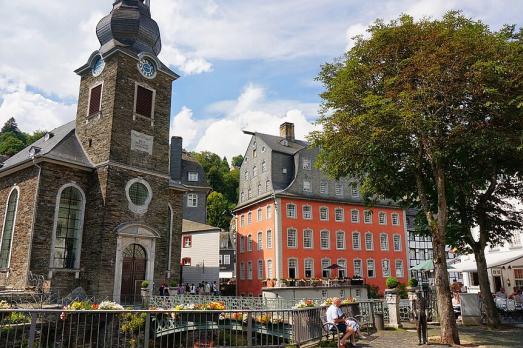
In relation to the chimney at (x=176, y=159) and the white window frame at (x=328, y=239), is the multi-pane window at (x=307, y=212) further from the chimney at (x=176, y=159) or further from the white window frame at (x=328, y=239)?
the chimney at (x=176, y=159)

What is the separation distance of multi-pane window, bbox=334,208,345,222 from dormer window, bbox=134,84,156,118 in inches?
909

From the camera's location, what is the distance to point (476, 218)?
19453 millimetres

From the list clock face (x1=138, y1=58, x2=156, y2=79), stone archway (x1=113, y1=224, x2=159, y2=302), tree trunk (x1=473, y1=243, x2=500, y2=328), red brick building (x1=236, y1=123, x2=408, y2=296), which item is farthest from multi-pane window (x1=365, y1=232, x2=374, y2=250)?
clock face (x1=138, y1=58, x2=156, y2=79)

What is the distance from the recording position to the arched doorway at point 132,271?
23.6m

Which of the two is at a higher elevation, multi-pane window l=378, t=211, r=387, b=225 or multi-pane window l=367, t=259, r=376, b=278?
multi-pane window l=378, t=211, r=387, b=225

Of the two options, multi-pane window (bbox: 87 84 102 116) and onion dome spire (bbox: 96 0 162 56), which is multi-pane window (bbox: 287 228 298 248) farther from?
multi-pane window (bbox: 87 84 102 116)

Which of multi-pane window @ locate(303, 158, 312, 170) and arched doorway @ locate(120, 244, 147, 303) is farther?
multi-pane window @ locate(303, 158, 312, 170)

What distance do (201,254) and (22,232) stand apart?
19.4m

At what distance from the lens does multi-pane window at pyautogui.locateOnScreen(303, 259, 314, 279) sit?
40281 millimetres

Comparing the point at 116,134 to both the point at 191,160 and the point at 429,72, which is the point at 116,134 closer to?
the point at 429,72

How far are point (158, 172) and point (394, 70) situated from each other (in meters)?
15.9

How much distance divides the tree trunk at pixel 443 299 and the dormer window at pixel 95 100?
781 inches

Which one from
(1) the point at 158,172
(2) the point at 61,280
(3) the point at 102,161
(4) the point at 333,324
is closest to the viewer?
(4) the point at 333,324

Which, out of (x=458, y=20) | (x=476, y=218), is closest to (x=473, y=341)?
(x=476, y=218)
